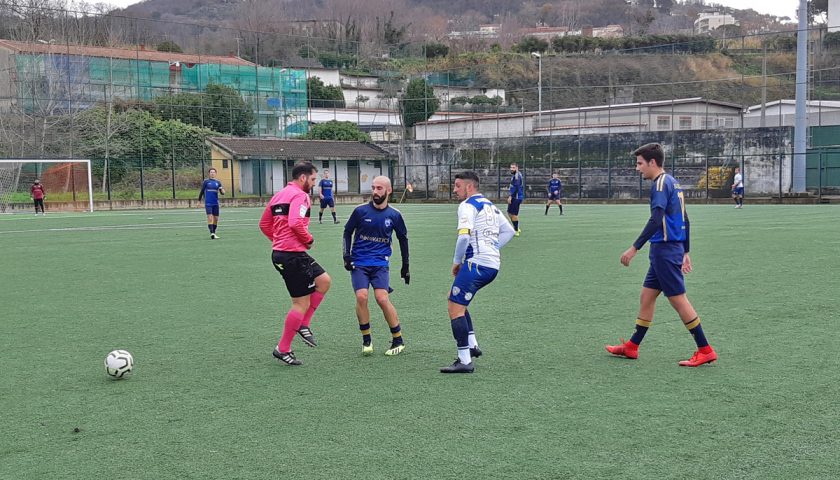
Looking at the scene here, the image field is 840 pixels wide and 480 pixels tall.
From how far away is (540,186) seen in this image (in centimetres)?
4738

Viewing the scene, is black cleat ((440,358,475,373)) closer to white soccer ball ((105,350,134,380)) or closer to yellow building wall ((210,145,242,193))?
white soccer ball ((105,350,134,380))

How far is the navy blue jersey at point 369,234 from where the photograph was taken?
7430 mm

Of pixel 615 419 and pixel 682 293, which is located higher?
pixel 682 293

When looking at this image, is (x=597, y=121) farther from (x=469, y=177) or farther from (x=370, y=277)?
(x=469, y=177)

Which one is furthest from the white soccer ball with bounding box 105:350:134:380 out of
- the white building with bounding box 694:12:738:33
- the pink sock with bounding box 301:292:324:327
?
the white building with bounding box 694:12:738:33

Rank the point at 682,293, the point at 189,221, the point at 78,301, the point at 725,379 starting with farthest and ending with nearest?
1. the point at 189,221
2. the point at 78,301
3. the point at 682,293
4. the point at 725,379

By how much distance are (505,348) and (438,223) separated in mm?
19102

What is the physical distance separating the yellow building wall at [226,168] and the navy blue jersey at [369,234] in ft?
131

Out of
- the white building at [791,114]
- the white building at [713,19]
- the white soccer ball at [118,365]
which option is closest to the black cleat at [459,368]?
the white soccer ball at [118,365]

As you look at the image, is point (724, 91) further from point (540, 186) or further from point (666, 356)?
point (666, 356)

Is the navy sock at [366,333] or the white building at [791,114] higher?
the white building at [791,114]

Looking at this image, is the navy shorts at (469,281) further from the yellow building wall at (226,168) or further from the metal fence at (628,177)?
the yellow building wall at (226,168)

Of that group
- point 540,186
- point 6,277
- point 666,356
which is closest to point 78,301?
point 6,277

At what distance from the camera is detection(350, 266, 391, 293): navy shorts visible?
24.3ft
